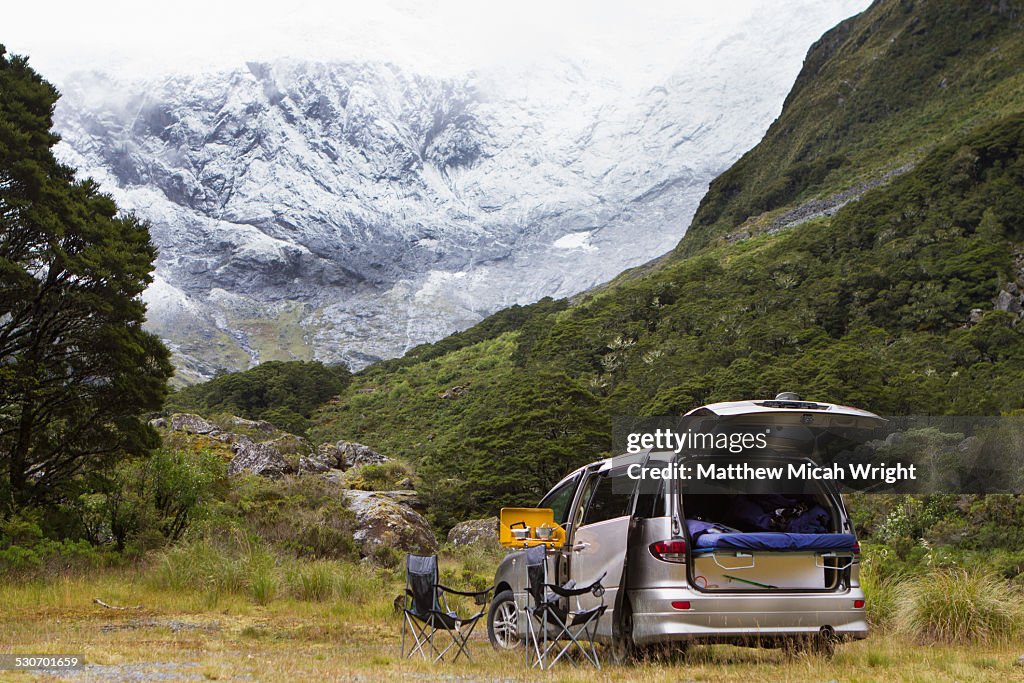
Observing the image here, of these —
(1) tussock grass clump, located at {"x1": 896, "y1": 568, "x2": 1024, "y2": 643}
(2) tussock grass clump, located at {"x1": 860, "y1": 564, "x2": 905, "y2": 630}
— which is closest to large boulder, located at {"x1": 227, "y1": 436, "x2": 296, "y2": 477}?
(2) tussock grass clump, located at {"x1": 860, "y1": 564, "x2": 905, "y2": 630}

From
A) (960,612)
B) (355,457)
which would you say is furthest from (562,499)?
(355,457)

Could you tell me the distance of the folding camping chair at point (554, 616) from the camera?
24.5ft

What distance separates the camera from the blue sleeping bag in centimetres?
695

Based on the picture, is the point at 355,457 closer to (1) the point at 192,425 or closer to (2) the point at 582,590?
(1) the point at 192,425

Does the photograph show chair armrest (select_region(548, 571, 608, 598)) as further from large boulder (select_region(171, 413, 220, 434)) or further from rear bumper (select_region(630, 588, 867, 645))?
large boulder (select_region(171, 413, 220, 434))

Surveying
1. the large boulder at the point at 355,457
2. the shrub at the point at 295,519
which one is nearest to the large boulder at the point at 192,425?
the large boulder at the point at 355,457

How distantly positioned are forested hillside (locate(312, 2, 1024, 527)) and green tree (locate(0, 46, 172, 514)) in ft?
40.9

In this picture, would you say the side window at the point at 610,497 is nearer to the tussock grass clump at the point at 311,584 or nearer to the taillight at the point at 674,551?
the taillight at the point at 674,551

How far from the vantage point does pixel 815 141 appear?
76.5 metres

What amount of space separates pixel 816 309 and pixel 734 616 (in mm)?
33625

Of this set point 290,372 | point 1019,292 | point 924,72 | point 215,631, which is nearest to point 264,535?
point 215,631

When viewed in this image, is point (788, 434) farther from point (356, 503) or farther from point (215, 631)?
point (356, 503)

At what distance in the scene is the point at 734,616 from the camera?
22.5 feet

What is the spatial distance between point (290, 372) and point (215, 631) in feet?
202
